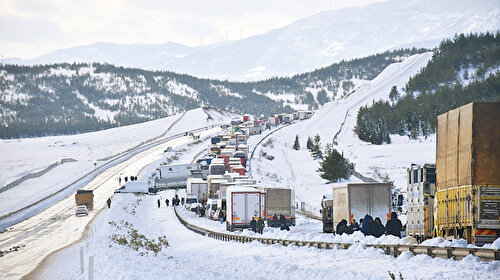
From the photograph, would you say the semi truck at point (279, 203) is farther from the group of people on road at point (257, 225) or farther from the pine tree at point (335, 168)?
the pine tree at point (335, 168)

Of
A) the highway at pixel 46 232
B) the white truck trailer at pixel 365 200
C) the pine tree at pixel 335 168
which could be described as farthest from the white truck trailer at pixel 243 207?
the pine tree at pixel 335 168

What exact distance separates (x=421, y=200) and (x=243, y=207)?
18823mm

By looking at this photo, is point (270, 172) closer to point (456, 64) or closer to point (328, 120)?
point (328, 120)

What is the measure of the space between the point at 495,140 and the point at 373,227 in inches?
309

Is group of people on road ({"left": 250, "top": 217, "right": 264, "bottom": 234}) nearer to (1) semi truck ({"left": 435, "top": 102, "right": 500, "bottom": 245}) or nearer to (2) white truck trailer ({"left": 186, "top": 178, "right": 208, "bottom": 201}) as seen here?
(1) semi truck ({"left": 435, "top": 102, "right": 500, "bottom": 245})

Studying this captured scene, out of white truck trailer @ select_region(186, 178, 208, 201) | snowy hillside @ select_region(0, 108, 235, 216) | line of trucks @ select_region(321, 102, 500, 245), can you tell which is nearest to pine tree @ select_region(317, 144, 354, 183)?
white truck trailer @ select_region(186, 178, 208, 201)

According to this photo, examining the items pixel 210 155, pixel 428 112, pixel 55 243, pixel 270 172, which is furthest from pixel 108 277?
pixel 428 112

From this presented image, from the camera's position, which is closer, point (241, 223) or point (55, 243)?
point (55, 243)

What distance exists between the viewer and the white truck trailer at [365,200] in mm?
34688

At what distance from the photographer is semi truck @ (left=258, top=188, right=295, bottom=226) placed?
46.0 meters

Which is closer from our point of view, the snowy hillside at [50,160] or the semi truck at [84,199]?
the semi truck at [84,199]

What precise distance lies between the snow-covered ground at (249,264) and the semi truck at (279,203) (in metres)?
8.32

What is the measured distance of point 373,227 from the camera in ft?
92.3

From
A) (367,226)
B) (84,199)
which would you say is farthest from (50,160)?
(367,226)
